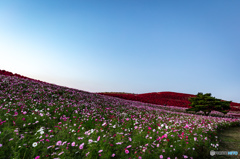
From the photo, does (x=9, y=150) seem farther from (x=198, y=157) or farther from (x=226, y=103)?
(x=226, y=103)

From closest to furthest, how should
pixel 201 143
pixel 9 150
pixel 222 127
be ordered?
pixel 9 150 → pixel 201 143 → pixel 222 127

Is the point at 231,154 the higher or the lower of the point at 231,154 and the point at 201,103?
the lower

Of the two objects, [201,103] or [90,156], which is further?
[201,103]

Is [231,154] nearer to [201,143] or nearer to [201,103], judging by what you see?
[201,143]

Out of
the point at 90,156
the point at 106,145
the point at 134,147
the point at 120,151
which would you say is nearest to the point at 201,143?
the point at 134,147

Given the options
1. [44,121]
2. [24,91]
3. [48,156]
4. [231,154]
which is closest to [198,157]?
[231,154]

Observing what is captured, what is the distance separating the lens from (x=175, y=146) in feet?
13.9

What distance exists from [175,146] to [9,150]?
4423mm

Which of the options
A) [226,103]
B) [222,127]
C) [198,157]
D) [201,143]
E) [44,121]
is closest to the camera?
[198,157]

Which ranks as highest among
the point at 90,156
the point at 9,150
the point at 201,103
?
the point at 201,103

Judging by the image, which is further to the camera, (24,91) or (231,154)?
(24,91)

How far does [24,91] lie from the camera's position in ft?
38.4

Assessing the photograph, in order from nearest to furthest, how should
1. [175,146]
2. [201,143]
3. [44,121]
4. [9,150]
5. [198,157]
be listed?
[9,150] → [175,146] → [198,157] → [201,143] → [44,121]

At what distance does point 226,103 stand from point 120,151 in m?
18.0
